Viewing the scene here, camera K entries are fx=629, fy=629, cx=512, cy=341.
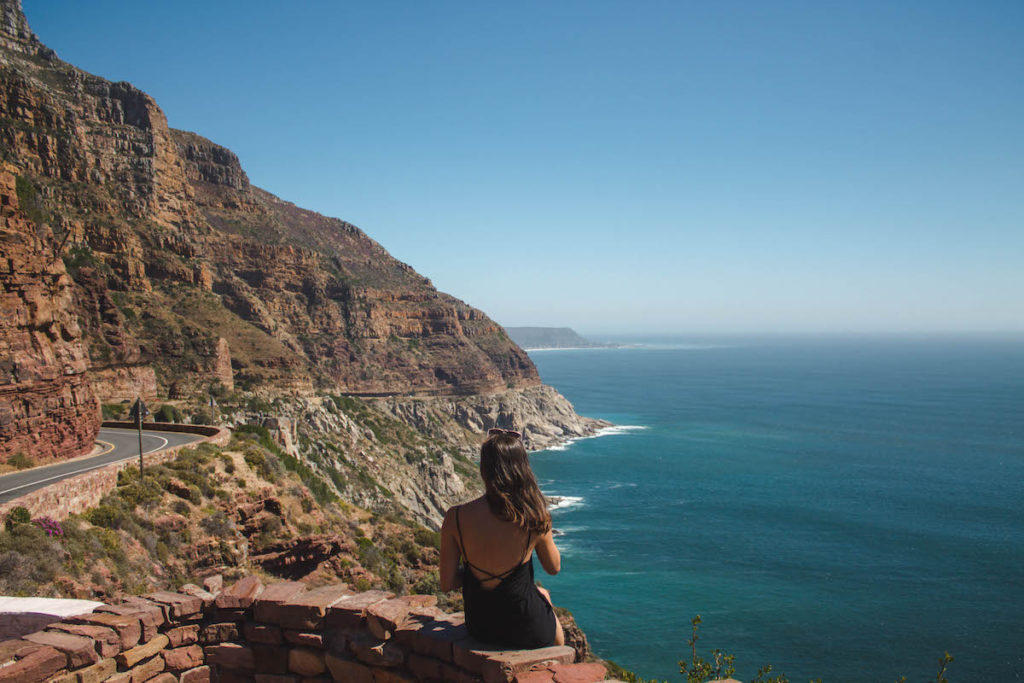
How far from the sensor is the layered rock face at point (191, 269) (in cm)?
4116

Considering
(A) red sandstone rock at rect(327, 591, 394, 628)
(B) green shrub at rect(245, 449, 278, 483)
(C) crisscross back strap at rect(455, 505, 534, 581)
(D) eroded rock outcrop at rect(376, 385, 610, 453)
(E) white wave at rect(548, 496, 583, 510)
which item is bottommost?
(E) white wave at rect(548, 496, 583, 510)

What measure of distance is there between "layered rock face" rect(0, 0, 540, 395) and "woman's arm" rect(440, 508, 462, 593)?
3751 centimetres

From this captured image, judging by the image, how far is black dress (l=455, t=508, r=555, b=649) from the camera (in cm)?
421

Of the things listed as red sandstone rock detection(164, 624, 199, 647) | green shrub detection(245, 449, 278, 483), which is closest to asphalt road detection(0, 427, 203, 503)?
green shrub detection(245, 449, 278, 483)

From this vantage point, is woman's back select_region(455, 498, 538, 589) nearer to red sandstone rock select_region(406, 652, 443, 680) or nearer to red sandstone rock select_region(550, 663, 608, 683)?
red sandstone rock select_region(550, 663, 608, 683)

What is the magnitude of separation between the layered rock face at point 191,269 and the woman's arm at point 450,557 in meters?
37.5

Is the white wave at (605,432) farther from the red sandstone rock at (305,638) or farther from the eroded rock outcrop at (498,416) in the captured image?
the red sandstone rock at (305,638)

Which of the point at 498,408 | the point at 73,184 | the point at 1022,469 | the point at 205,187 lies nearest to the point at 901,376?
the point at 1022,469

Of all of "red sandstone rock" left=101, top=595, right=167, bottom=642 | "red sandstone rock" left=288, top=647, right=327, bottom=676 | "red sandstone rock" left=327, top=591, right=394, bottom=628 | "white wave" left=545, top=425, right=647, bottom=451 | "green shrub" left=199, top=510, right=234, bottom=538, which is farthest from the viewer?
"white wave" left=545, top=425, right=647, bottom=451

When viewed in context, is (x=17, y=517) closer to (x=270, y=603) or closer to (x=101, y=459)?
(x=101, y=459)

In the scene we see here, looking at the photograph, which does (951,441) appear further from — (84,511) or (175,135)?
(175,135)

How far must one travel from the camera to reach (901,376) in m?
181

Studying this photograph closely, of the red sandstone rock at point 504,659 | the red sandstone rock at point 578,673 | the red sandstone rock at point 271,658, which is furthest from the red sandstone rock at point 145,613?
the red sandstone rock at point 578,673

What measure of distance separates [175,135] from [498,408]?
200 ft
